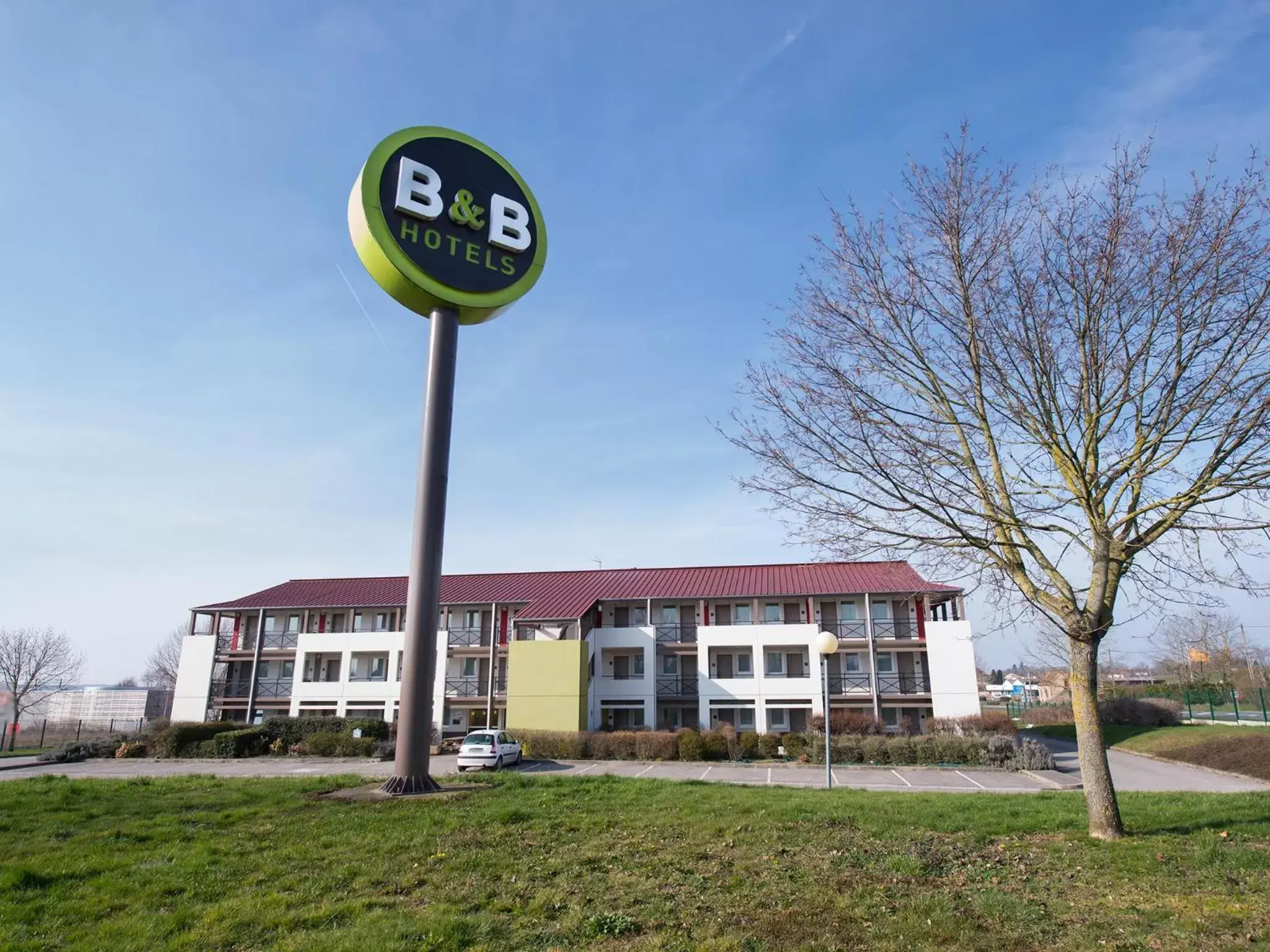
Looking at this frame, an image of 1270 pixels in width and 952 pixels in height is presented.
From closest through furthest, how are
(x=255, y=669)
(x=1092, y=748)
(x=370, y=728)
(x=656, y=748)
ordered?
(x=1092, y=748), (x=656, y=748), (x=370, y=728), (x=255, y=669)

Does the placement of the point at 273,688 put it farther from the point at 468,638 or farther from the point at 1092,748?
the point at 1092,748

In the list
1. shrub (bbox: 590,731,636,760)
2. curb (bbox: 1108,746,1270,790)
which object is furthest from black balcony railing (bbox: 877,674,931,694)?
shrub (bbox: 590,731,636,760)

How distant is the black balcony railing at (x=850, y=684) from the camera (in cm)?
3484

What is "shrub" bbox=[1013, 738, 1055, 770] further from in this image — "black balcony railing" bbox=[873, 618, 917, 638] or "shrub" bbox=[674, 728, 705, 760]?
"black balcony railing" bbox=[873, 618, 917, 638]

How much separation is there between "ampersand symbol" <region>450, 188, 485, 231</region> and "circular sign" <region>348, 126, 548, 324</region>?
0.05 ft

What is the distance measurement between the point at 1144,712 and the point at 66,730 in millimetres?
54771

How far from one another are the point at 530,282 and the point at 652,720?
1000 inches

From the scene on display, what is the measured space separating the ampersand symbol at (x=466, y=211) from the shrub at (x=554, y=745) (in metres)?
20.2

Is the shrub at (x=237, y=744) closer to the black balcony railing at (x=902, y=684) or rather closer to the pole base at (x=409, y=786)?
the pole base at (x=409, y=786)

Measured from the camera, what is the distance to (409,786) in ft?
41.1

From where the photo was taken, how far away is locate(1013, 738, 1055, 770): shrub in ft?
77.9

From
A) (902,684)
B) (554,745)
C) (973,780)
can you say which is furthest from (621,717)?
(973,780)

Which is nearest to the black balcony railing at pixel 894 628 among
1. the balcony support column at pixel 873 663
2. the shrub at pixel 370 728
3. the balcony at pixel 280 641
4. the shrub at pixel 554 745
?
the balcony support column at pixel 873 663

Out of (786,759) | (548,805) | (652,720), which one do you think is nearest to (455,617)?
(652,720)
